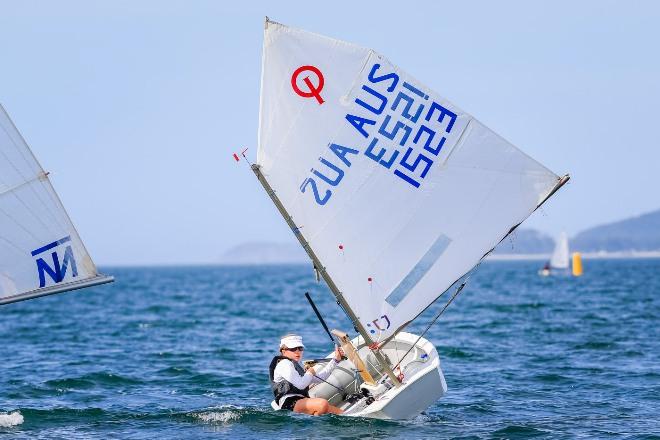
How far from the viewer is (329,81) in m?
13.9

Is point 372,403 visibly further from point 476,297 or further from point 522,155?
point 476,297

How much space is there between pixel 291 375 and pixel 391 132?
148 inches

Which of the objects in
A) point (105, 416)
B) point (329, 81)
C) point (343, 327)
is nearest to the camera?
point (329, 81)

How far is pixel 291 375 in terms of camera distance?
14586 millimetres

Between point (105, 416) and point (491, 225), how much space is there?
6789mm

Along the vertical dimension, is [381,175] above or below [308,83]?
below

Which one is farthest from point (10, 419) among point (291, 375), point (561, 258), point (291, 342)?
point (561, 258)

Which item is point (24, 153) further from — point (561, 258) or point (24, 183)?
point (561, 258)

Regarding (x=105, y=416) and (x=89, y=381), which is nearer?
(x=105, y=416)

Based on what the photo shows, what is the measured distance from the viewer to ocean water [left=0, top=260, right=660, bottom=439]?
14.7 m

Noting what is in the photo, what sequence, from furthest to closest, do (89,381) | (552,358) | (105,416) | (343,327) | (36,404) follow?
1. (343,327)
2. (552,358)
3. (89,381)
4. (36,404)
5. (105,416)

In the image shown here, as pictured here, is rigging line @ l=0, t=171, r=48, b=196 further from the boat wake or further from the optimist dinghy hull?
the optimist dinghy hull

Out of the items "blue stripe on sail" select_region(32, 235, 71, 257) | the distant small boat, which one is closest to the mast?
"blue stripe on sail" select_region(32, 235, 71, 257)

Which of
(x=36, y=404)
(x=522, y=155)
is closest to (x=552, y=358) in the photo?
(x=522, y=155)
